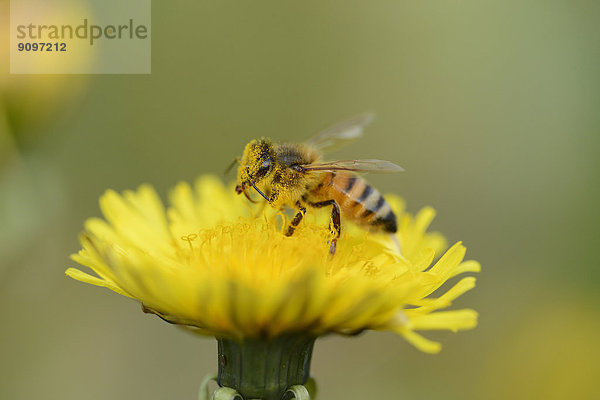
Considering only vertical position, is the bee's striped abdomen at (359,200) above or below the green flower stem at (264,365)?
above

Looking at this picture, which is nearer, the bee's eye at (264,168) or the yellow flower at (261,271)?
the yellow flower at (261,271)

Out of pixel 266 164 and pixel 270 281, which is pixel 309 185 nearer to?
pixel 266 164

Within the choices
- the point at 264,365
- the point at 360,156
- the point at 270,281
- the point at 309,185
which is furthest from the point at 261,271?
the point at 360,156

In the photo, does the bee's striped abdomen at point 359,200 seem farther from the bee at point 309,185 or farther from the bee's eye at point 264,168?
the bee's eye at point 264,168

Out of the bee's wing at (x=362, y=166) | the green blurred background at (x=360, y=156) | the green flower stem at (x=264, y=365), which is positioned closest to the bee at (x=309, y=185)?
the bee's wing at (x=362, y=166)

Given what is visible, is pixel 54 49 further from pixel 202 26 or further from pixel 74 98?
pixel 202 26

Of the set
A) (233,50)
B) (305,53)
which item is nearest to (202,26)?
(233,50)

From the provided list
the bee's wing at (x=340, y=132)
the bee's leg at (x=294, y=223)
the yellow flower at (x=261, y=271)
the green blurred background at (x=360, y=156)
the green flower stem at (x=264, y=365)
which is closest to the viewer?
the yellow flower at (x=261, y=271)
